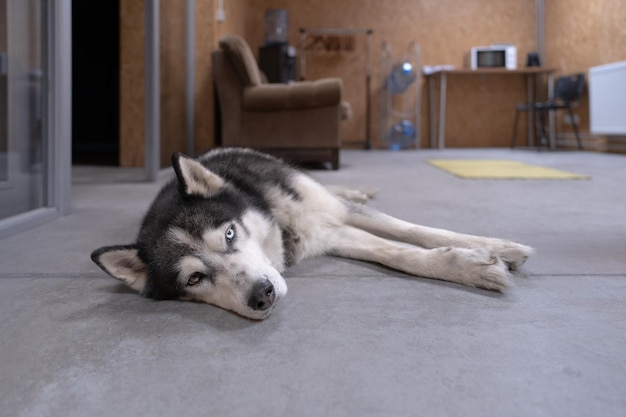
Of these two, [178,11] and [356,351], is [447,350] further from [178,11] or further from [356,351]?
[178,11]

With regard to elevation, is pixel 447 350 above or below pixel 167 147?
below

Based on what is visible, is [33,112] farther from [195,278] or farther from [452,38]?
[452,38]

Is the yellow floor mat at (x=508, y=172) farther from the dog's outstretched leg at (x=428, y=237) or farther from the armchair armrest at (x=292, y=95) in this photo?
the dog's outstretched leg at (x=428, y=237)

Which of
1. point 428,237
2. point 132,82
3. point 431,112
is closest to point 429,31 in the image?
point 431,112

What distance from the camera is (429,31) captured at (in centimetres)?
1097

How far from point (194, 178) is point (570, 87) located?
8.97 meters

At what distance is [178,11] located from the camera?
588 cm

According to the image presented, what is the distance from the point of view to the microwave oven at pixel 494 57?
33.9ft

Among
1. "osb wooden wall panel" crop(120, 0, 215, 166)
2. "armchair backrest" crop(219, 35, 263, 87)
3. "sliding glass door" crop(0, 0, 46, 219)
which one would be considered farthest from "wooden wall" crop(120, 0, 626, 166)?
"sliding glass door" crop(0, 0, 46, 219)

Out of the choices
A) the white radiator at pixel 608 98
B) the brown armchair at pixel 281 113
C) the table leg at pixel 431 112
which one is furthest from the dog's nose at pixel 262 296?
the table leg at pixel 431 112

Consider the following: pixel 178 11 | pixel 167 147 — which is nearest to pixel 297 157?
pixel 167 147

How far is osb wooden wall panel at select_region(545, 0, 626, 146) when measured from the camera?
8438mm

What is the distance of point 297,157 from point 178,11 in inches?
74.4

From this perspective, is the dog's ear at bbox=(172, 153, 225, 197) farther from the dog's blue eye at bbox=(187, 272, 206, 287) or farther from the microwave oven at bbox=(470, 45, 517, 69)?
the microwave oven at bbox=(470, 45, 517, 69)
